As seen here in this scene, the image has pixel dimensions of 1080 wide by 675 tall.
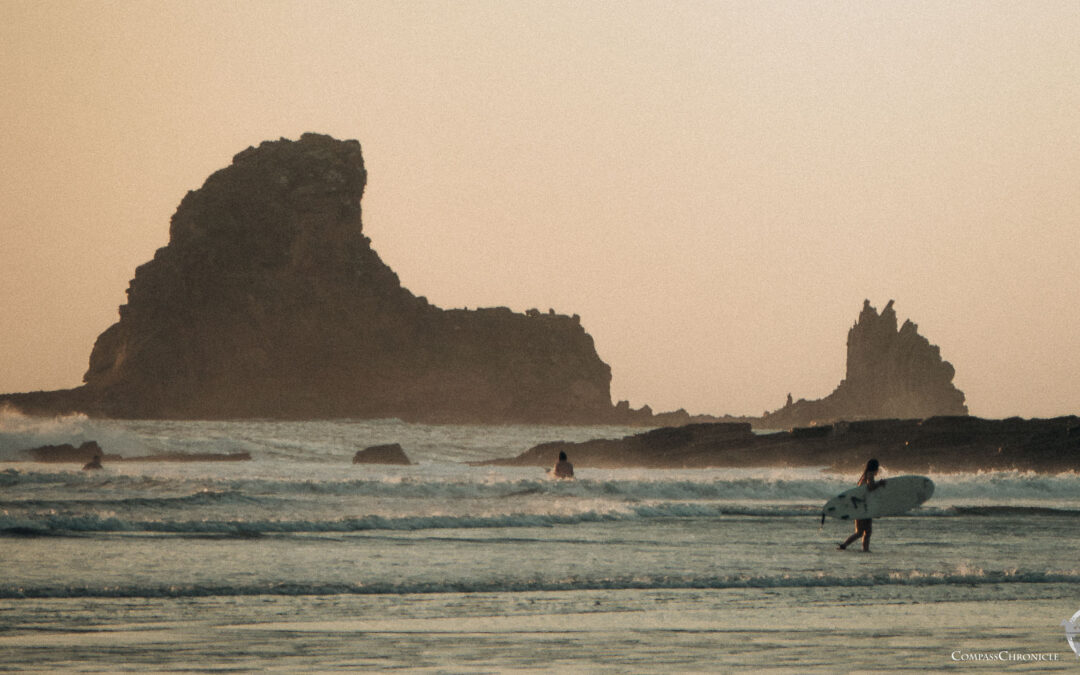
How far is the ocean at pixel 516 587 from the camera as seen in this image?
12.3 meters

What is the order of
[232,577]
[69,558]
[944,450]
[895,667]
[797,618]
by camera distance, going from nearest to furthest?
[895,667]
[797,618]
[232,577]
[69,558]
[944,450]

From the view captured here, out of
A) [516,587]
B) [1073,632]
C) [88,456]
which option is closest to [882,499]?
[516,587]

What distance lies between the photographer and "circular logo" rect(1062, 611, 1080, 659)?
1295 cm

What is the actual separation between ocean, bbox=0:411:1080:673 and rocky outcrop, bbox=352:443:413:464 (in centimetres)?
2660

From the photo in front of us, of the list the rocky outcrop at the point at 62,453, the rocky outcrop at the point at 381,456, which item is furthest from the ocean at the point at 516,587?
the rocky outcrop at the point at 62,453

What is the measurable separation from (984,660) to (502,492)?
81.6 feet

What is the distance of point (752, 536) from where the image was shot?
24.5 meters

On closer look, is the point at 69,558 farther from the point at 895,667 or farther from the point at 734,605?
the point at 895,667

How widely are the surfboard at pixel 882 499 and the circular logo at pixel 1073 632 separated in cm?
854

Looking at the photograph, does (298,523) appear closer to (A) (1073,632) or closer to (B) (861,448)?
(A) (1073,632)

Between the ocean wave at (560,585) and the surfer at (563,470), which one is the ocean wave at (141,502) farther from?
the ocean wave at (560,585)

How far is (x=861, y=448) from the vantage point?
59469mm

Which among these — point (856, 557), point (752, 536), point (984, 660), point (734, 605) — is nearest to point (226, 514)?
point (752, 536)

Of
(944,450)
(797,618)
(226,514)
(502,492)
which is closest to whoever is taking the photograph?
(797,618)
